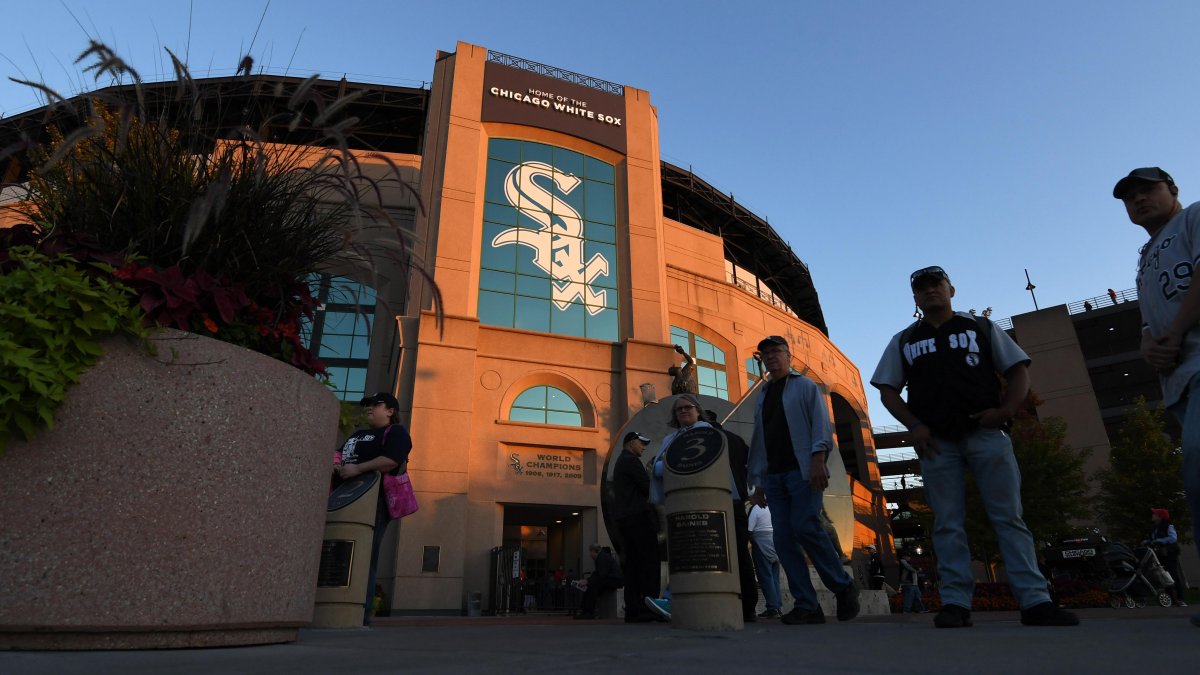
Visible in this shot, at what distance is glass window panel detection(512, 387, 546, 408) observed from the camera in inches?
796

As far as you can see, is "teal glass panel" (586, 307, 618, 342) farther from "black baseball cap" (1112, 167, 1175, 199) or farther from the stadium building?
"black baseball cap" (1112, 167, 1175, 199)

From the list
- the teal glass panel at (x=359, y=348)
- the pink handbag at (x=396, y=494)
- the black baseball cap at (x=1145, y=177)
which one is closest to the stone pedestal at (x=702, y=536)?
the pink handbag at (x=396, y=494)

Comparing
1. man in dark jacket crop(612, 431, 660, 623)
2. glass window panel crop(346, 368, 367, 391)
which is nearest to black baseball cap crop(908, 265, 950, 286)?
man in dark jacket crop(612, 431, 660, 623)

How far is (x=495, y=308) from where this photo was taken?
20453mm

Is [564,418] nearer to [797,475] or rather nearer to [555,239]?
[555,239]

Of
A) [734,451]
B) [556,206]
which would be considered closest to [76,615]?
[734,451]

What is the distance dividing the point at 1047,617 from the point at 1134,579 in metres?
10.2

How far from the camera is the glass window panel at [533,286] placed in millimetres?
20938

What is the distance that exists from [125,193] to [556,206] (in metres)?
20.1

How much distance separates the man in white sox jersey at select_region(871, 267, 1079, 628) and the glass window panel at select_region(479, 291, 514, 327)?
16937mm

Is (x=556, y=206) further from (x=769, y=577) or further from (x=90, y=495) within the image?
(x=90, y=495)

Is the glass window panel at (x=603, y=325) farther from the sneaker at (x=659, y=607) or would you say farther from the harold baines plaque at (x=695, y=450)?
the harold baines plaque at (x=695, y=450)

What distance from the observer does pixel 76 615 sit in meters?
2.18

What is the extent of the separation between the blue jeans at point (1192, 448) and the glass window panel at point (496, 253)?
19.0 metres
